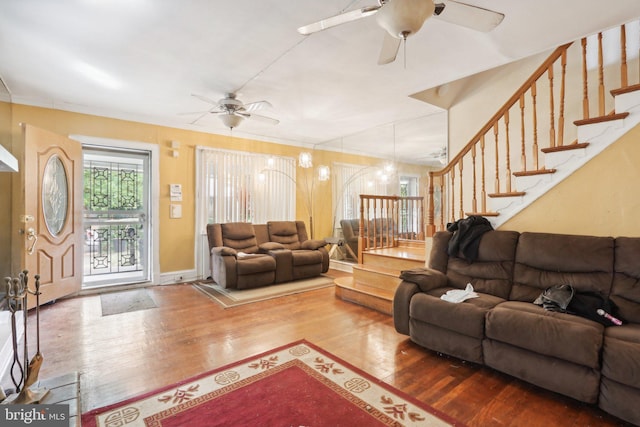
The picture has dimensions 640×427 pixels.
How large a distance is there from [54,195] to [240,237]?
2483 mm

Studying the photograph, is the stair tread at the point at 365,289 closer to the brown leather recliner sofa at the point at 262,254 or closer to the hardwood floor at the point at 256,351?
the hardwood floor at the point at 256,351

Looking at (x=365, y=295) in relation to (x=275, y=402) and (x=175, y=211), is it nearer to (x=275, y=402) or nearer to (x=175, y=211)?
(x=275, y=402)

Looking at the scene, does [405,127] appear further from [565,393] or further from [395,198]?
[565,393]

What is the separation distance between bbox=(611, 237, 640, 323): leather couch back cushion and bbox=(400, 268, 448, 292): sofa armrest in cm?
116

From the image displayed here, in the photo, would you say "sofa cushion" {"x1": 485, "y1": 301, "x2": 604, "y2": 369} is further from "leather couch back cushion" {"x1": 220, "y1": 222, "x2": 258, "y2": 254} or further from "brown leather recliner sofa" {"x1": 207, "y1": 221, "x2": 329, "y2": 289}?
"leather couch back cushion" {"x1": 220, "y1": 222, "x2": 258, "y2": 254}

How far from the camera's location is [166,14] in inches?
87.4

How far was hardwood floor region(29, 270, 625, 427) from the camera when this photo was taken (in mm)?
1846

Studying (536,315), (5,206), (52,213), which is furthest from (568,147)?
(5,206)

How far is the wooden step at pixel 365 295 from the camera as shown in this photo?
135 inches

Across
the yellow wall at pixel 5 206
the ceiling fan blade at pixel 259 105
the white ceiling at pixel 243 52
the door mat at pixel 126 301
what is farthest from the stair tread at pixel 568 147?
the yellow wall at pixel 5 206

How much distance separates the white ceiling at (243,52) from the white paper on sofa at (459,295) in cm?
217

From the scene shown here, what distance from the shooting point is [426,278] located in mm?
2693

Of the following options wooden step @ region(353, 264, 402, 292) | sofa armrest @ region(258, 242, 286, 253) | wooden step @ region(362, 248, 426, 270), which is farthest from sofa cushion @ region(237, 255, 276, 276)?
wooden step @ region(362, 248, 426, 270)

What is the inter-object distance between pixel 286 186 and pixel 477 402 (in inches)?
193
